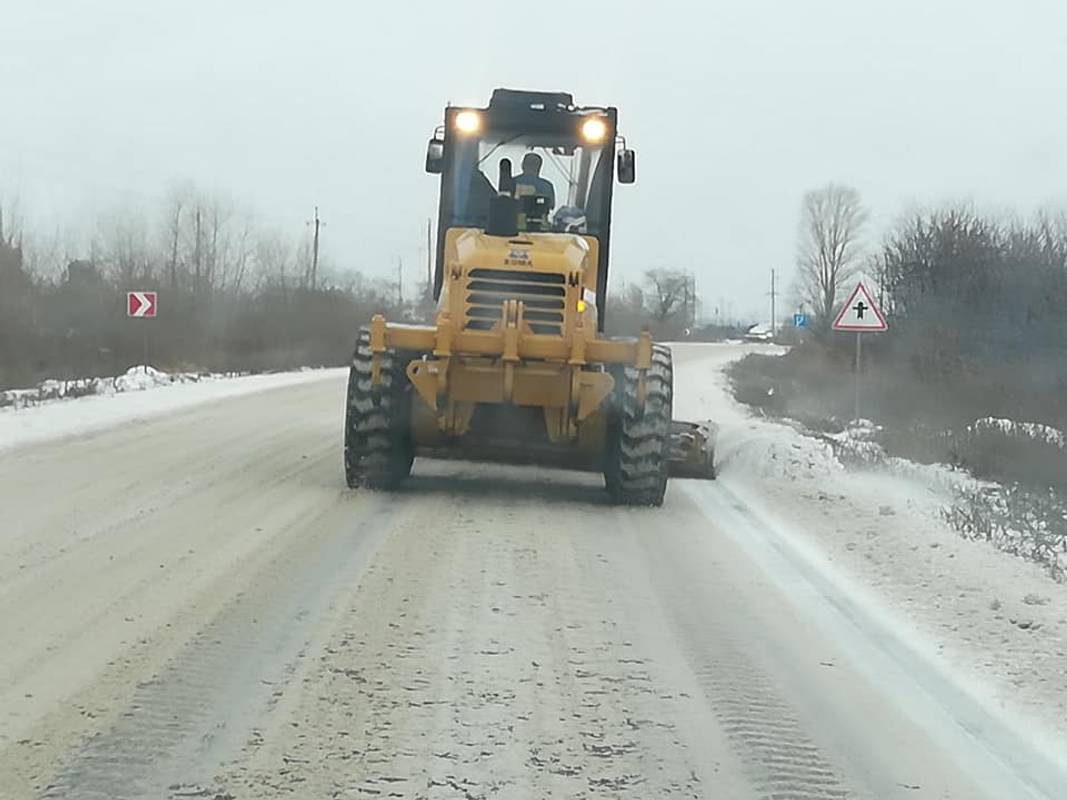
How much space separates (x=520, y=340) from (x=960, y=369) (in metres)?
25.0

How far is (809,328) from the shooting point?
61.6 m

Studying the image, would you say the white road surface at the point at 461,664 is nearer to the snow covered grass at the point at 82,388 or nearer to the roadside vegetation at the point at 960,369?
the roadside vegetation at the point at 960,369

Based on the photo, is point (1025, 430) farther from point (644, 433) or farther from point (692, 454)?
point (644, 433)

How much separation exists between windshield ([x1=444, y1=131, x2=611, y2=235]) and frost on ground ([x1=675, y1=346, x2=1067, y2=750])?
3.44 metres

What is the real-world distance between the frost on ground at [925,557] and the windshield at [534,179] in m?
3.44

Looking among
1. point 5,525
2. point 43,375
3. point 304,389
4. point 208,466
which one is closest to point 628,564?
point 5,525

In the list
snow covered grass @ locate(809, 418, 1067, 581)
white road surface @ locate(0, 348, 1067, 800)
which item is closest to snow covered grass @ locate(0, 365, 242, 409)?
snow covered grass @ locate(809, 418, 1067, 581)

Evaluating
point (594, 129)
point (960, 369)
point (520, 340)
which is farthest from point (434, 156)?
point (960, 369)

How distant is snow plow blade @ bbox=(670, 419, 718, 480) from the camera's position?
15234mm

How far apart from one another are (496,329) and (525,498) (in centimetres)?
188

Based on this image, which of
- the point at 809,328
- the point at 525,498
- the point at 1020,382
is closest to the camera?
the point at 525,498

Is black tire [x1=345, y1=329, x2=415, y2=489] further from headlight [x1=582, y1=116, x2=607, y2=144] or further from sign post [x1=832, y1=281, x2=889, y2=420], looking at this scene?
sign post [x1=832, y1=281, x2=889, y2=420]

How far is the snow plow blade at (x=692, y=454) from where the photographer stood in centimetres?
1523

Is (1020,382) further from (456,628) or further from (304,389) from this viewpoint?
(456,628)
